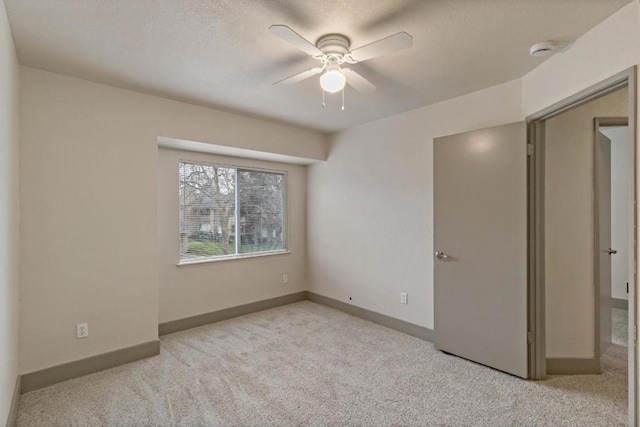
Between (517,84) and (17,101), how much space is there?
3.95m

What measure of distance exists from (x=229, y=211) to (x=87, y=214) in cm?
175

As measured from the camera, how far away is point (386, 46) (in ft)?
5.99

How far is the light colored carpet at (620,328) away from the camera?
330 cm

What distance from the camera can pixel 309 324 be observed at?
388 centimetres

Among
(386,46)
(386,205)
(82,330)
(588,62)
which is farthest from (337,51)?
(82,330)

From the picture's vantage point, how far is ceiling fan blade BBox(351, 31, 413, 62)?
1708 millimetres

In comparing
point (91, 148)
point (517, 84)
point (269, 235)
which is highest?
point (517, 84)

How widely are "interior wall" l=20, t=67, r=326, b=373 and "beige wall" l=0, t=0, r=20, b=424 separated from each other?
189 mm

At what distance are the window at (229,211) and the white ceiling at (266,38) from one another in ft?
4.18

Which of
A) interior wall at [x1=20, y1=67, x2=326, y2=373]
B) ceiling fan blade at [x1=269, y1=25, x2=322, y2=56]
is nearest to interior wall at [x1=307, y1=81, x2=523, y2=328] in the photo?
ceiling fan blade at [x1=269, y1=25, x2=322, y2=56]

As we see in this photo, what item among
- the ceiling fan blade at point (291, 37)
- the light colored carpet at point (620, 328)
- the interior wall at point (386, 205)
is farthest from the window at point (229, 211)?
the light colored carpet at point (620, 328)

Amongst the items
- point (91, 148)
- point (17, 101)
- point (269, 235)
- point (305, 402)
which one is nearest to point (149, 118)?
point (91, 148)

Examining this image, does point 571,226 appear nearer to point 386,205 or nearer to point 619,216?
point 386,205

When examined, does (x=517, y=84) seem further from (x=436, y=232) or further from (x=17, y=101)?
(x=17, y=101)
